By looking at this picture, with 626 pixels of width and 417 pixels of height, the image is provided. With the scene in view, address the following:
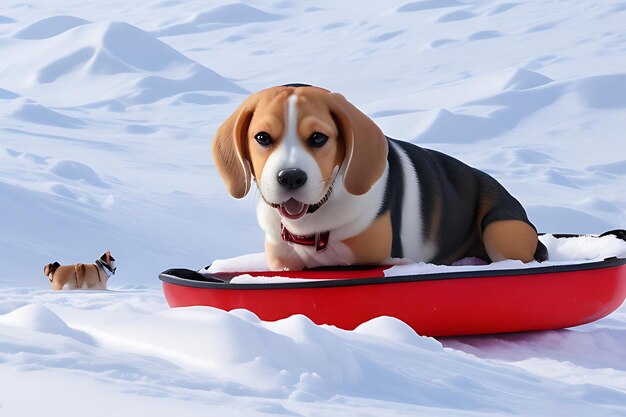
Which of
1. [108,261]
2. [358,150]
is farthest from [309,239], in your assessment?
[108,261]

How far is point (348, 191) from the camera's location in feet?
12.3

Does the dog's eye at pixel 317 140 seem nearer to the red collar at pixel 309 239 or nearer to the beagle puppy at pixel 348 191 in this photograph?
the beagle puppy at pixel 348 191

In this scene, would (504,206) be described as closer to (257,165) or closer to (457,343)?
(457,343)

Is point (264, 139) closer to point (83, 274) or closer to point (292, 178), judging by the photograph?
point (292, 178)

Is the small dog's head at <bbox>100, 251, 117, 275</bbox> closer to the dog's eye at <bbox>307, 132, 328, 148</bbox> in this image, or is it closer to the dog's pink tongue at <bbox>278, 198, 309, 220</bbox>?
the dog's pink tongue at <bbox>278, 198, 309, 220</bbox>

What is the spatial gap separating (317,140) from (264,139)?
0.62ft

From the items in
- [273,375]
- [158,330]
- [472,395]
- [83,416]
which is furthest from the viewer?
[158,330]

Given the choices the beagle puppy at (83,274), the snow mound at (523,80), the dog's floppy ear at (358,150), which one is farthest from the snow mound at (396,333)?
the snow mound at (523,80)

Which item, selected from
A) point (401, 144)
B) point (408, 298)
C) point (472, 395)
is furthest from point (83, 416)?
point (401, 144)

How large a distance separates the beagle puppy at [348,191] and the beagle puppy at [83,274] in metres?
2.83

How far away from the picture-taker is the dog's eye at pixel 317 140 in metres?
3.61

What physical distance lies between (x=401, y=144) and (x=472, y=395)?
2.12 metres

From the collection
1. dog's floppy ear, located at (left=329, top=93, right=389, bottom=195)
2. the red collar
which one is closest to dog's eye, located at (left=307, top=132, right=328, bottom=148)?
dog's floppy ear, located at (left=329, top=93, right=389, bottom=195)

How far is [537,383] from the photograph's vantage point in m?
2.68
